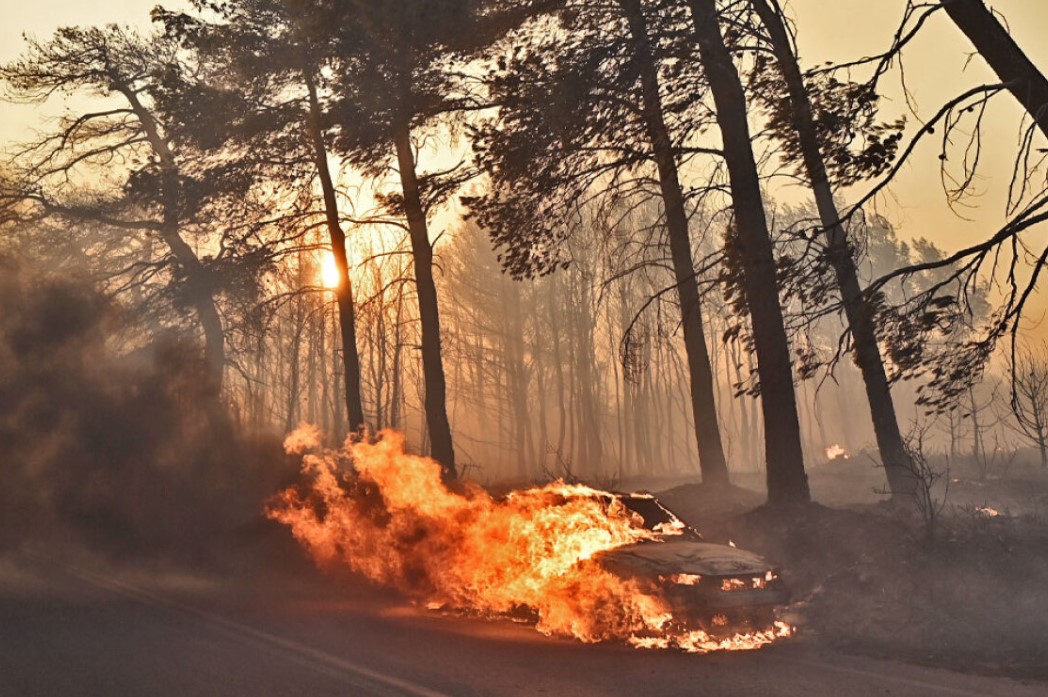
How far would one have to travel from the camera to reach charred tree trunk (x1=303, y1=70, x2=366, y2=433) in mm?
25938

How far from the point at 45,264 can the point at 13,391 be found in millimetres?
7589

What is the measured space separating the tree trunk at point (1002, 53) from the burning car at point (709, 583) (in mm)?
5561

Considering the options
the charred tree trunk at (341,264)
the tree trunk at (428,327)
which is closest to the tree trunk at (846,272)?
the tree trunk at (428,327)

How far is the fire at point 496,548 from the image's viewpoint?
11.2 m

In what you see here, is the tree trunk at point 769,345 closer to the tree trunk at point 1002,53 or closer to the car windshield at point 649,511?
the car windshield at point 649,511

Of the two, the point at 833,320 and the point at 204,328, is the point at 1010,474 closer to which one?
the point at 204,328

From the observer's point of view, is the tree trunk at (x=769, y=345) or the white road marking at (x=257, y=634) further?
the tree trunk at (x=769, y=345)

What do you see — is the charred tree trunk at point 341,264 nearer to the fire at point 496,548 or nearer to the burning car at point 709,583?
the fire at point 496,548

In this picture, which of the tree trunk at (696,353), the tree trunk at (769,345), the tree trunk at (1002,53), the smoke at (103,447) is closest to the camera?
the tree trunk at (1002,53)

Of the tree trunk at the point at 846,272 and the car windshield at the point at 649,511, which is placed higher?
the tree trunk at the point at 846,272

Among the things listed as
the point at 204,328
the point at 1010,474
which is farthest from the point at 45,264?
the point at 1010,474

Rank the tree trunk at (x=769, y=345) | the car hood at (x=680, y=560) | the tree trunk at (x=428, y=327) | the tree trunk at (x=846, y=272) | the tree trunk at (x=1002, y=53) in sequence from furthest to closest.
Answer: the tree trunk at (x=428, y=327), the tree trunk at (x=769, y=345), the tree trunk at (x=846, y=272), the car hood at (x=680, y=560), the tree trunk at (x=1002, y=53)

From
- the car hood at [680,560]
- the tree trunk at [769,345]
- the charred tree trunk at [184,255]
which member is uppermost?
the charred tree trunk at [184,255]

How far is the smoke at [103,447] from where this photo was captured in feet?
72.7
